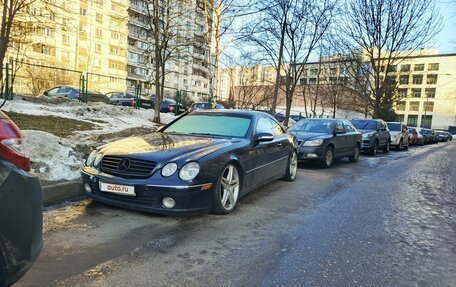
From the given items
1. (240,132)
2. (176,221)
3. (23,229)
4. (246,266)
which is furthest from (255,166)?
(23,229)

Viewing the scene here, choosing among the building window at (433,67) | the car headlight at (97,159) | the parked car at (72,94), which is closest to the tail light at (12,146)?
the car headlight at (97,159)

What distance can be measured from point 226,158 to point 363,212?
235 cm

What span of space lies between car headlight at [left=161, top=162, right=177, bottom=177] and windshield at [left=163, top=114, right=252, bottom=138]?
1479 millimetres

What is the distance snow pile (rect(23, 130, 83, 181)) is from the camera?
17.8 feet

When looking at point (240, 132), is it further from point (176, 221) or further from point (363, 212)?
point (363, 212)

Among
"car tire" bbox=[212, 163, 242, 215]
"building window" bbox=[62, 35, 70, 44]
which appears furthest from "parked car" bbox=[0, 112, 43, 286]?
"building window" bbox=[62, 35, 70, 44]

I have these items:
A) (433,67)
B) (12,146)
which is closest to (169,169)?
(12,146)

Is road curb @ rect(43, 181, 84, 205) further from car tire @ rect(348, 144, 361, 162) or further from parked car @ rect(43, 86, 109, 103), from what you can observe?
parked car @ rect(43, 86, 109, 103)

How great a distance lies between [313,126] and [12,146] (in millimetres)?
9749

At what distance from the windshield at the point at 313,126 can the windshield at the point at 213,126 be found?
5.26 meters

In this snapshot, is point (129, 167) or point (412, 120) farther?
point (412, 120)

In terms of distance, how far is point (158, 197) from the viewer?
13.7 feet

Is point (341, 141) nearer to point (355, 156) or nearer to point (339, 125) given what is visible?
point (339, 125)

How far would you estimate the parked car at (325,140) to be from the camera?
9.77 metres
